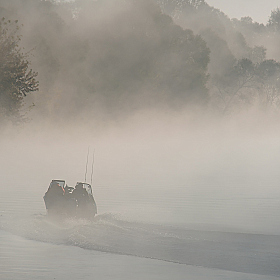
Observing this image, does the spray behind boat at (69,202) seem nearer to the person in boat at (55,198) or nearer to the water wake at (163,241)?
the person in boat at (55,198)

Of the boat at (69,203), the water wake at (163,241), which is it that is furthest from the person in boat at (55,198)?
the water wake at (163,241)

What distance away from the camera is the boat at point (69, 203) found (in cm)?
2062

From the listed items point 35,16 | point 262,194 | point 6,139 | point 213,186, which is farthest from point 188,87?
point 262,194

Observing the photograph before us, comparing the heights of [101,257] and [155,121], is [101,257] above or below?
below

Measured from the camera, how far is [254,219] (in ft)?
74.5

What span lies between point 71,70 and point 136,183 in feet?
83.9

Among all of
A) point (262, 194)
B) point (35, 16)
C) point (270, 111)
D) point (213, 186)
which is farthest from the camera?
point (270, 111)

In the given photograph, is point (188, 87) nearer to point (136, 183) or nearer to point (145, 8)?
point (145, 8)

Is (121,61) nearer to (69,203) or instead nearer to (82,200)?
(82,200)

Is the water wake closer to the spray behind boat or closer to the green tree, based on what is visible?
the spray behind boat

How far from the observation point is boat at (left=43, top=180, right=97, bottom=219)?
67.7 feet

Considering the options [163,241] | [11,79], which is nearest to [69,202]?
[163,241]

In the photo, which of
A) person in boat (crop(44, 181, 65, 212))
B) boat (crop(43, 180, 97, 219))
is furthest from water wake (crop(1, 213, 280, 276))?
person in boat (crop(44, 181, 65, 212))

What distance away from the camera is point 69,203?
20703mm
